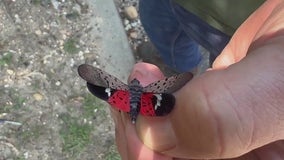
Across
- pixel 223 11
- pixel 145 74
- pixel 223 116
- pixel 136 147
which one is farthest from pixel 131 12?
pixel 223 116

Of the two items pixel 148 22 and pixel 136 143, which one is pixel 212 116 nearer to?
pixel 136 143

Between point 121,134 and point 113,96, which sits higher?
point 113,96

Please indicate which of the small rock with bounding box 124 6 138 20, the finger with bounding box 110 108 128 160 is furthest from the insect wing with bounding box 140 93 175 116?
the small rock with bounding box 124 6 138 20

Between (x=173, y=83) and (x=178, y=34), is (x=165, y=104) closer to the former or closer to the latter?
(x=173, y=83)

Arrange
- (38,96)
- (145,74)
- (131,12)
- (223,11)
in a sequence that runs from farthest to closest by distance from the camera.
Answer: (131,12) → (38,96) → (223,11) → (145,74)

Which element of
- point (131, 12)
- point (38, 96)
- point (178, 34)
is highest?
point (178, 34)

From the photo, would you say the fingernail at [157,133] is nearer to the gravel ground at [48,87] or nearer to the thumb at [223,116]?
the thumb at [223,116]
